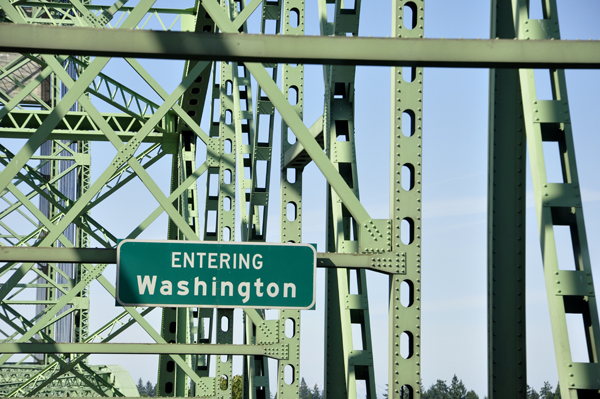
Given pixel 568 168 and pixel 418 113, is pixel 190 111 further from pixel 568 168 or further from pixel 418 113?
pixel 568 168

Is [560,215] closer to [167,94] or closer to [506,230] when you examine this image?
[506,230]

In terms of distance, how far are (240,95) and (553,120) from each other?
342 inches

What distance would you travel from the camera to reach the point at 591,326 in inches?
231

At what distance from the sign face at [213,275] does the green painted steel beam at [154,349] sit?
12.9 feet

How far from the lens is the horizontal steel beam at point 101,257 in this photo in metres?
6.84

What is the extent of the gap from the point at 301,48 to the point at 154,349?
7355mm

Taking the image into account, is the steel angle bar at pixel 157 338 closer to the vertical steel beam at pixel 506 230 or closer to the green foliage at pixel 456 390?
the vertical steel beam at pixel 506 230

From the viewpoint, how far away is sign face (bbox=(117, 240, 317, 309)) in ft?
22.3

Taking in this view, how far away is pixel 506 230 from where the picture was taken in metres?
6.81

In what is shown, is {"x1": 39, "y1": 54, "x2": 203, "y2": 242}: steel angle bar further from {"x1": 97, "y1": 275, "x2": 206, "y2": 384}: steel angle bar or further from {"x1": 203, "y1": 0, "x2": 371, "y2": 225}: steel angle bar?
{"x1": 203, "y1": 0, "x2": 371, "y2": 225}: steel angle bar

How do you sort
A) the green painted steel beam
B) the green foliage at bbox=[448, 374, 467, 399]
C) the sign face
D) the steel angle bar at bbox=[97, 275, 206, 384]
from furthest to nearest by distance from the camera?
the green foliage at bbox=[448, 374, 467, 399] < the steel angle bar at bbox=[97, 275, 206, 384] < the green painted steel beam < the sign face

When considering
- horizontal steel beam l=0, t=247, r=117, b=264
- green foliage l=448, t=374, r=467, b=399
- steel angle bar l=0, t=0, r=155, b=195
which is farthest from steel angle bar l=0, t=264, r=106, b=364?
green foliage l=448, t=374, r=467, b=399

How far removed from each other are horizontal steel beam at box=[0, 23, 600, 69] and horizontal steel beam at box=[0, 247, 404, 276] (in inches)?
88.1

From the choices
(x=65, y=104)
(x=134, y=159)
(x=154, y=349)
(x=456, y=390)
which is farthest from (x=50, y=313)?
(x=456, y=390)
